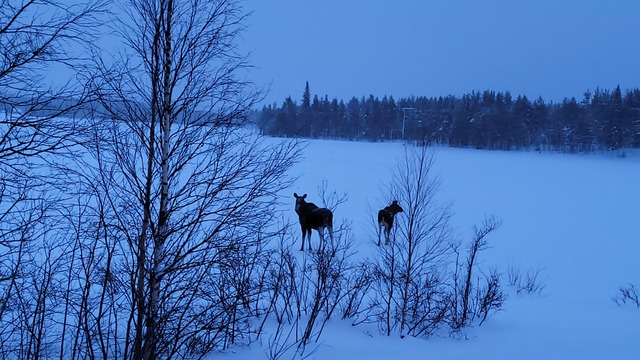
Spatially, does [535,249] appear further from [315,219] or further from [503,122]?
[503,122]

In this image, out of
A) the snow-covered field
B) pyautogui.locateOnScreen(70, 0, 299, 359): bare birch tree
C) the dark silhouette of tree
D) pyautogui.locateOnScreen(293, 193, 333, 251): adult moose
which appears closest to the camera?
pyautogui.locateOnScreen(70, 0, 299, 359): bare birch tree

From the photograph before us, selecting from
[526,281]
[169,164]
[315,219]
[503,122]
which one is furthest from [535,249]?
[503,122]

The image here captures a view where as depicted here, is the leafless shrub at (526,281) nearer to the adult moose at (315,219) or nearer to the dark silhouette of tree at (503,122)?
the adult moose at (315,219)

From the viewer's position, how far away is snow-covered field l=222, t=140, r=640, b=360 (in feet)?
23.6

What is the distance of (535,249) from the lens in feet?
52.0

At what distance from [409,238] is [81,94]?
6.05 meters

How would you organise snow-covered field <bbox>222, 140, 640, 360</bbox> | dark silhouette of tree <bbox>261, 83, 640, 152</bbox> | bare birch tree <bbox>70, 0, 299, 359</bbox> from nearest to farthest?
bare birch tree <bbox>70, 0, 299, 359</bbox> → snow-covered field <bbox>222, 140, 640, 360</bbox> → dark silhouette of tree <bbox>261, 83, 640, 152</bbox>

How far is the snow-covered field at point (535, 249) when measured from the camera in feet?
23.6

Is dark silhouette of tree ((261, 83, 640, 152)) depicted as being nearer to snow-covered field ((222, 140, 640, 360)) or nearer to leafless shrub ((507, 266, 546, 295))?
snow-covered field ((222, 140, 640, 360))

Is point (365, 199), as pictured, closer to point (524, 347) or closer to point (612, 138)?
point (524, 347)

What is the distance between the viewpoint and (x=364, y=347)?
7.08 meters

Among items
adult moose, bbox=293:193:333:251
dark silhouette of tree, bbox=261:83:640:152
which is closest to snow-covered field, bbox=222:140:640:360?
adult moose, bbox=293:193:333:251

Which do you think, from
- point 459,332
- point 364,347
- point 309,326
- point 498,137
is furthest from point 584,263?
point 498,137

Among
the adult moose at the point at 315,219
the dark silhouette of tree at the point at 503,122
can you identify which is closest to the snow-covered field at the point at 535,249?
the adult moose at the point at 315,219
